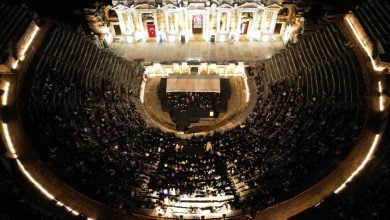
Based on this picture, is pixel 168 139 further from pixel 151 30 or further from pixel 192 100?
pixel 151 30

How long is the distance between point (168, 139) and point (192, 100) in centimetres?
550

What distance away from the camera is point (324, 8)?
4166cm

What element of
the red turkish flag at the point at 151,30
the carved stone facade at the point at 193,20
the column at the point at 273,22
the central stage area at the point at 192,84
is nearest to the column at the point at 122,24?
the carved stone facade at the point at 193,20

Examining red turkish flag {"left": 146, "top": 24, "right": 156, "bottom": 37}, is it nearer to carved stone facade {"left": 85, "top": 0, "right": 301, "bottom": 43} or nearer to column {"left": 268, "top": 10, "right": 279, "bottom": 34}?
carved stone facade {"left": 85, "top": 0, "right": 301, "bottom": 43}

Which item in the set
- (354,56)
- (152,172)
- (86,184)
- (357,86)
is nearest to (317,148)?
(357,86)

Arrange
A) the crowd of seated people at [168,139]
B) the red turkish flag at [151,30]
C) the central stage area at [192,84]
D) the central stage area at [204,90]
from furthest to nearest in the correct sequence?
the red turkish flag at [151,30] → the central stage area at [192,84] → the central stage area at [204,90] → the crowd of seated people at [168,139]

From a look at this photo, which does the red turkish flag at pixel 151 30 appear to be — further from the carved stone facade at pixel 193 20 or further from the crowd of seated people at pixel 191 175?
the crowd of seated people at pixel 191 175

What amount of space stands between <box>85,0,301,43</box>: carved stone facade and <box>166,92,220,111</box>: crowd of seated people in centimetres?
798

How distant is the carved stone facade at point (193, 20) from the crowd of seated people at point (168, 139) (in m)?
6.99

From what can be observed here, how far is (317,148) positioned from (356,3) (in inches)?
781

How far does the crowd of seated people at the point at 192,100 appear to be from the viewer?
38.7 metres

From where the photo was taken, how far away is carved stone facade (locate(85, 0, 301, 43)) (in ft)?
135

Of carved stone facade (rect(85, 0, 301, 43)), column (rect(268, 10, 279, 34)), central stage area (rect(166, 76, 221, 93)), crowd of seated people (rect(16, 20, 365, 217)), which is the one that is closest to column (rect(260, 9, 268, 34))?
carved stone facade (rect(85, 0, 301, 43))

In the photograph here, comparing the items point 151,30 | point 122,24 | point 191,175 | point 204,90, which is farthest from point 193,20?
point 191,175
